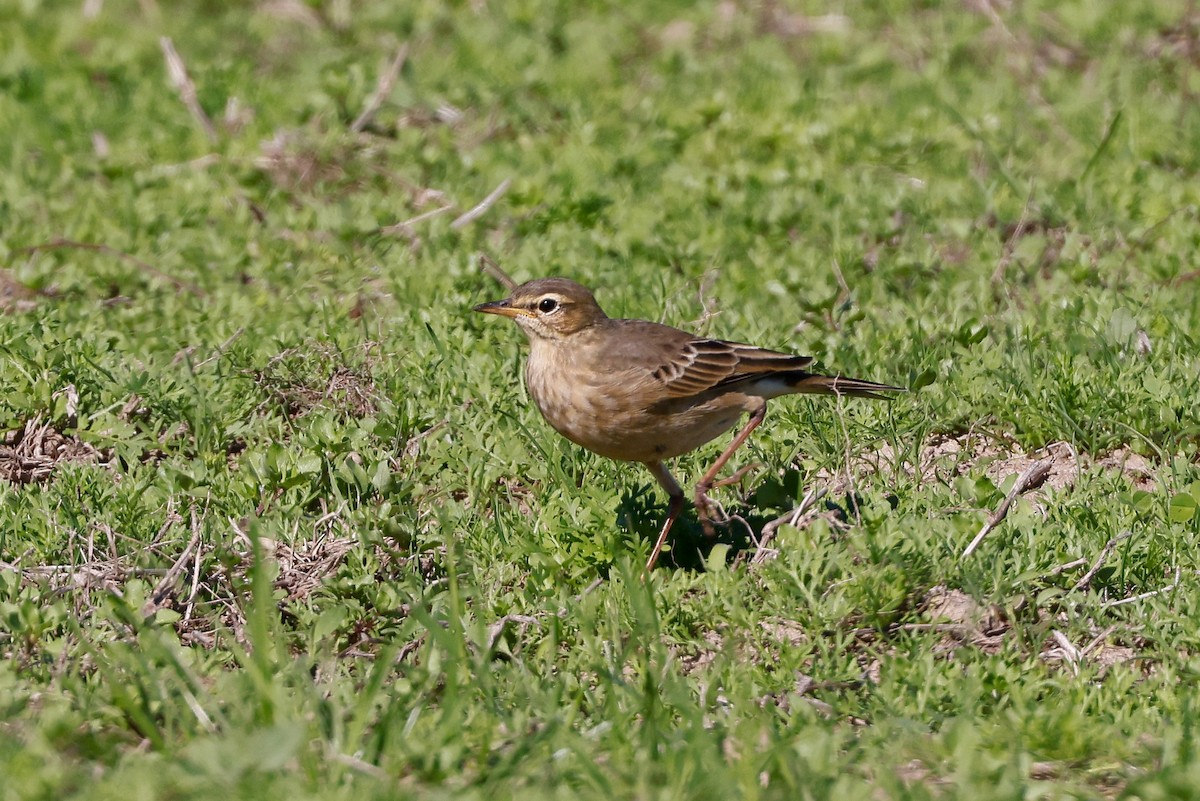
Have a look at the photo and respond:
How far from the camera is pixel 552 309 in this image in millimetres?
6773

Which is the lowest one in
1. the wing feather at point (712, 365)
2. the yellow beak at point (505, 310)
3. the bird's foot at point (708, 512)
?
the bird's foot at point (708, 512)

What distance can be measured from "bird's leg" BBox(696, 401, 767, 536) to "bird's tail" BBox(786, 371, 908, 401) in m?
0.16

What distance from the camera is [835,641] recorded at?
571 centimetres

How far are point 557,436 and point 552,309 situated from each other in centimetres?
61

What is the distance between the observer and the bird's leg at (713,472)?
6.23 m

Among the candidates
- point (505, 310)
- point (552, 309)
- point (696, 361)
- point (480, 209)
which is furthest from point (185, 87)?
point (696, 361)

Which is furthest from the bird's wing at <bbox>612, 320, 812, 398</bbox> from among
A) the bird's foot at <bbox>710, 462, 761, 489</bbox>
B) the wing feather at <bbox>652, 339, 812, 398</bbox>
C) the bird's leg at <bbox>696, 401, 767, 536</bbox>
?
the bird's foot at <bbox>710, 462, 761, 489</bbox>

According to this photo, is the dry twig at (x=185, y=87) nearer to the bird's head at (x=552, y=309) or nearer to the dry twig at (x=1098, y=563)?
the bird's head at (x=552, y=309)

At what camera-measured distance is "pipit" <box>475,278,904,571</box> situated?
623 cm

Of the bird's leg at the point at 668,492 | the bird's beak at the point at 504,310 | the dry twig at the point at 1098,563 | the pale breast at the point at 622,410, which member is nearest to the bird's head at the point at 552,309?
the bird's beak at the point at 504,310

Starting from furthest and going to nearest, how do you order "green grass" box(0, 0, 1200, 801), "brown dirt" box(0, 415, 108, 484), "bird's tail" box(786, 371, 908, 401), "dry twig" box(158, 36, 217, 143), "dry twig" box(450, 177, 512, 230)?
"dry twig" box(158, 36, 217, 143), "dry twig" box(450, 177, 512, 230), "brown dirt" box(0, 415, 108, 484), "bird's tail" box(786, 371, 908, 401), "green grass" box(0, 0, 1200, 801)

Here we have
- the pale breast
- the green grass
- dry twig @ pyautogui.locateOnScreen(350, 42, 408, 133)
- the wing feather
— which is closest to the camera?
the green grass

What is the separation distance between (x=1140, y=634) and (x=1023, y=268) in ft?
10.9

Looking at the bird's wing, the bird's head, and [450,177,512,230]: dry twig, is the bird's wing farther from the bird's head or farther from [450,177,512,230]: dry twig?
[450,177,512,230]: dry twig
